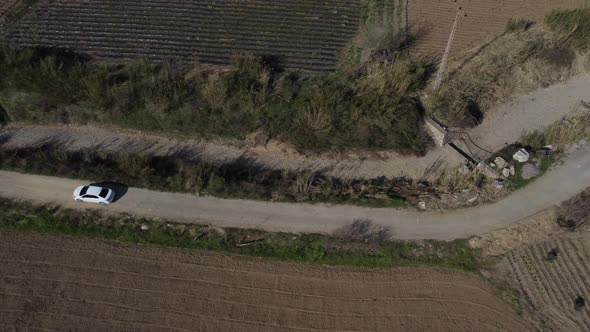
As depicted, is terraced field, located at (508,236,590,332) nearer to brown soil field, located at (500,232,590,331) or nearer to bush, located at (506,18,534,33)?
brown soil field, located at (500,232,590,331)

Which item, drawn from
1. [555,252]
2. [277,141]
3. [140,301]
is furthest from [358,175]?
[140,301]

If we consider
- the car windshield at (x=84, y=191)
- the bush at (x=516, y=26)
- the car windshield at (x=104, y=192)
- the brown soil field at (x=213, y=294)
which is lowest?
the brown soil field at (x=213, y=294)

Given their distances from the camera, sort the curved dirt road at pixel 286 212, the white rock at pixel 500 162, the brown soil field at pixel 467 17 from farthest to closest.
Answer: the brown soil field at pixel 467 17, the white rock at pixel 500 162, the curved dirt road at pixel 286 212

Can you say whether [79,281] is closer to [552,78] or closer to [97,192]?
[97,192]

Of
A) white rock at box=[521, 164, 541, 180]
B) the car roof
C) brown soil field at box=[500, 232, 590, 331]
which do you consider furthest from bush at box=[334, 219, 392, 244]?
the car roof

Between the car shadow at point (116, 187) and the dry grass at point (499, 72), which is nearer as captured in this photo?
the car shadow at point (116, 187)

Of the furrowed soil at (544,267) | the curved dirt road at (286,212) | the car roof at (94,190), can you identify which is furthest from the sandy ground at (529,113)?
the car roof at (94,190)

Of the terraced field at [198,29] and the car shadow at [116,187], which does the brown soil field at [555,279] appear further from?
the car shadow at [116,187]

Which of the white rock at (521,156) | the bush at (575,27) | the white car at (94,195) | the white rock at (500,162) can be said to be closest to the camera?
the white car at (94,195)
